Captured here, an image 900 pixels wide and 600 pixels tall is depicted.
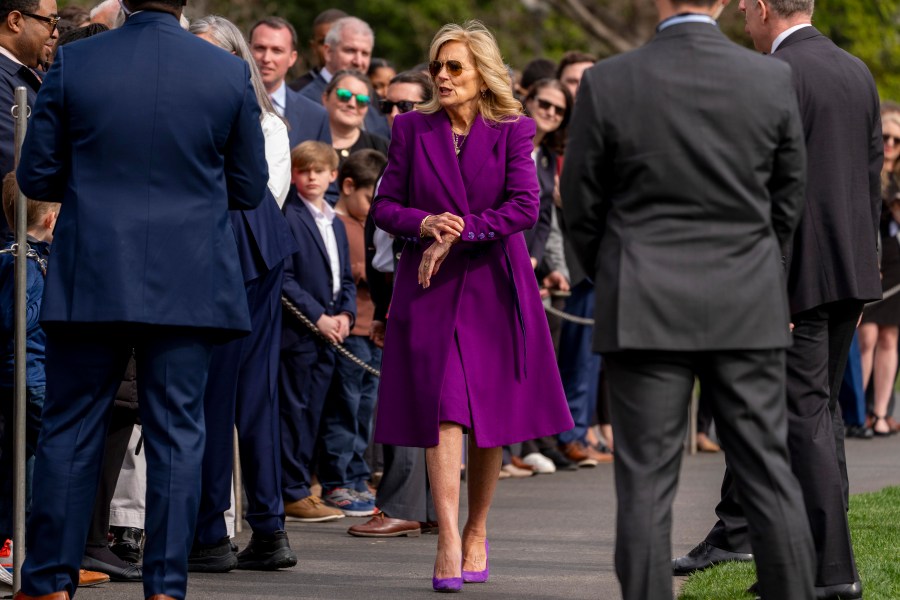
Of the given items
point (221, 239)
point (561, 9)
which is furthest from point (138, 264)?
point (561, 9)

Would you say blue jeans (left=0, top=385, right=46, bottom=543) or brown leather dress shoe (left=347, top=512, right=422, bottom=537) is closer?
blue jeans (left=0, top=385, right=46, bottom=543)

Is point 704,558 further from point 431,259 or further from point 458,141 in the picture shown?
point 458,141

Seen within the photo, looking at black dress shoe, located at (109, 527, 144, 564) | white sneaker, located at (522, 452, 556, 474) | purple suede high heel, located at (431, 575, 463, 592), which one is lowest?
white sneaker, located at (522, 452, 556, 474)

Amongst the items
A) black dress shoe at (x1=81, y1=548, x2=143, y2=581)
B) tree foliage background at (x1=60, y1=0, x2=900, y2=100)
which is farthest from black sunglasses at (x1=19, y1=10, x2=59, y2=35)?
tree foliage background at (x1=60, y1=0, x2=900, y2=100)

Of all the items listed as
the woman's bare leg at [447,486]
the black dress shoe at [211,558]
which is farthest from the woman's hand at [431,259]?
the black dress shoe at [211,558]

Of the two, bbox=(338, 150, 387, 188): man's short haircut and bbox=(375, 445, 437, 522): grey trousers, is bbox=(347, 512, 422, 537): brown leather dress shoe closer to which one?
Result: bbox=(375, 445, 437, 522): grey trousers

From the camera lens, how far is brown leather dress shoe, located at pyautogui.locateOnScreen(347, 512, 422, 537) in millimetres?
8148

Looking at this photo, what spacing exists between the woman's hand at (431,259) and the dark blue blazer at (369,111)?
479 cm

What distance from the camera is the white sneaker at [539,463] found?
432 inches

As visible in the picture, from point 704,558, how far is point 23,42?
3669mm

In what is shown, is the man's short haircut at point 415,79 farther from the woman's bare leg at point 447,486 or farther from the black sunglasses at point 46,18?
the woman's bare leg at point 447,486

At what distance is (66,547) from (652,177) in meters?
2.26

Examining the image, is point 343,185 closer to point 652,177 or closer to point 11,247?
point 11,247

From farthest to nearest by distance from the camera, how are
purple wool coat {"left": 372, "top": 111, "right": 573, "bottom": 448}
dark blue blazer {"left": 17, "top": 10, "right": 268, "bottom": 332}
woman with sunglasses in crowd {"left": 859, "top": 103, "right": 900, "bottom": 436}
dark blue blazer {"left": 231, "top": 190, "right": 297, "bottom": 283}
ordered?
1. woman with sunglasses in crowd {"left": 859, "top": 103, "right": 900, "bottom": 436}
2. dark blue blazer {"left": 231, "top": 190, "right": 297, "bottom": 283}
3. purple wool coat {"left": 372, "top": 111, "right": 573, "bottom": 448}
4. dark blue blazer {"left": 17, "top": 10, "right": 268, "bottom": 332}
